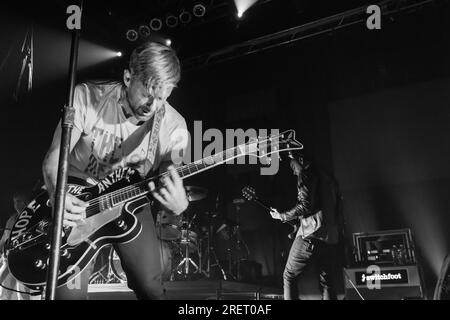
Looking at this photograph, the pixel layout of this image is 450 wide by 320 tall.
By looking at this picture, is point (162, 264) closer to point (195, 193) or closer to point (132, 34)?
point (195, 193)

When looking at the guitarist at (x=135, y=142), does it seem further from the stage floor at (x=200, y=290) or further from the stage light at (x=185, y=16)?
the stage light at (x=185, y=16)

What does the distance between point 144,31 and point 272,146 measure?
1851 mm

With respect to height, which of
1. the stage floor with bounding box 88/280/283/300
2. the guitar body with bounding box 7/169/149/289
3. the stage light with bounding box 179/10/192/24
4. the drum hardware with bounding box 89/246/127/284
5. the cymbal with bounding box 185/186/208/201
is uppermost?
the stage light with bounding box 179/10/192/24

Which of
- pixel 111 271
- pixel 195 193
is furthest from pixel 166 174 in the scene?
pixel 111 271

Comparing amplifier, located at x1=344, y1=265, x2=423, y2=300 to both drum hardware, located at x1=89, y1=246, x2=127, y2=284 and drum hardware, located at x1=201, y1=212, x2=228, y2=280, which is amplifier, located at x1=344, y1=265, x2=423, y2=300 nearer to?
drum hardware, located at x1=201, y1=212, x2=228, y2=280

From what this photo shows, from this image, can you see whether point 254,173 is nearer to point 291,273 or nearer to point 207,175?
point 207,175

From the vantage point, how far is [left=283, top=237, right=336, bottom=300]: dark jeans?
360 cm

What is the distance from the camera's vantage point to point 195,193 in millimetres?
3910

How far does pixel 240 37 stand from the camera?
442 centimetres

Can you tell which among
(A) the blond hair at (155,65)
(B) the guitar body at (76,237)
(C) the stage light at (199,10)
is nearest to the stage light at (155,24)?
(A) the blond hair at (155,65)

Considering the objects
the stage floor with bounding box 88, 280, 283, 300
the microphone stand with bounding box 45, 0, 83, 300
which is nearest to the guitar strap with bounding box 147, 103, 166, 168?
the stage floor with bounding box 88, 280, 283, 300

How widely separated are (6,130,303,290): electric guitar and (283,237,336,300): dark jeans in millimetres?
1077

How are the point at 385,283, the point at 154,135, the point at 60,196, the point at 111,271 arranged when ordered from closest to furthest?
the point at 60,196 < the point at 385,283 < the point at 111,271 < the point at 154,135

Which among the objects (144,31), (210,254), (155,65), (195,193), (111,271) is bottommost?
(111,271)
